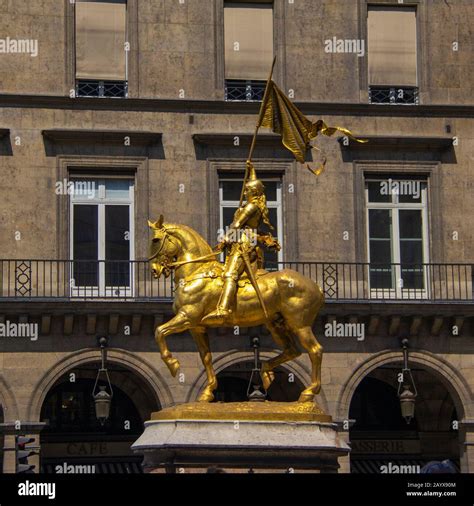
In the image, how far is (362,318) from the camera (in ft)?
115

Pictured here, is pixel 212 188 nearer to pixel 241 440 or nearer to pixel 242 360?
pixel 242 360

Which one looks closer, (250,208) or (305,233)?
(250,208)

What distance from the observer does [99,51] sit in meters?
35.8

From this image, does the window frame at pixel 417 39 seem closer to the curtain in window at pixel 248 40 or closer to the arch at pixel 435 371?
the curtain in window at pixel 248 40

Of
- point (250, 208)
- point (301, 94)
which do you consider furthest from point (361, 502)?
point (301, 94)

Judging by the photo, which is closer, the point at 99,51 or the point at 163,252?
the point at 163,252

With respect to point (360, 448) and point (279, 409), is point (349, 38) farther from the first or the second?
point (279, 409)

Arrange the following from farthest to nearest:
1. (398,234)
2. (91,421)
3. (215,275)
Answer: (91,421) < (398,234) < (215,275)

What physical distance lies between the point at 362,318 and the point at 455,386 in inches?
96.2

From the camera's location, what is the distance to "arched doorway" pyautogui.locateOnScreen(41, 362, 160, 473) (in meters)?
36.6

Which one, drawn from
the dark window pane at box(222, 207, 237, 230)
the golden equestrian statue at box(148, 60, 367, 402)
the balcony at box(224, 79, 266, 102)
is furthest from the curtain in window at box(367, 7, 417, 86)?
the golden equestrian statue at box(148, 60, 367, 402)

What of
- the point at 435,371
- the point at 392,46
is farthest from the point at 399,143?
the point at 435,371

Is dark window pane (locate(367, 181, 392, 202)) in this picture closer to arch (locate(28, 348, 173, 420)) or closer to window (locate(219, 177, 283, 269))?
window (locate(219, 177, 283, 269))

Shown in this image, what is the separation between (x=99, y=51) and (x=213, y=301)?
16.0 meters
